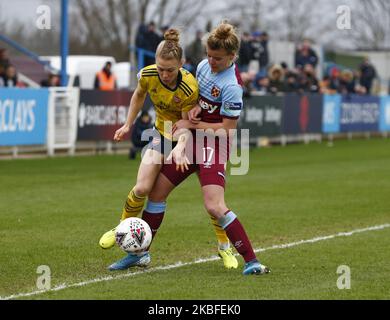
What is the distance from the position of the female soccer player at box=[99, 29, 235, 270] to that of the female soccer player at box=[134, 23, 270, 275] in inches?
3.7

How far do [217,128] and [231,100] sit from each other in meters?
0.30

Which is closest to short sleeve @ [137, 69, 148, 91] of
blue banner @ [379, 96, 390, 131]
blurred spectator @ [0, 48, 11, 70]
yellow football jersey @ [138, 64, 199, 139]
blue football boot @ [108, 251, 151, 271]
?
yellow football jersey @ [138, 64, 199, 139]

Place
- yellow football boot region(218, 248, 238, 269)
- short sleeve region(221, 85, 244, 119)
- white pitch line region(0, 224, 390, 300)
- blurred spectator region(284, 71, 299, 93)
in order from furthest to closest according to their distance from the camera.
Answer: blurred spectator region(284, 71, 299, 93), yellow football boot region(218, 248, 238, 269), short sleeve region(221, 85, 244, 119), white pitch line region(0, 224, 390, 300)

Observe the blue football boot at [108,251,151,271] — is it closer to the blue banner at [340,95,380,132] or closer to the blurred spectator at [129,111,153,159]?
the blurred spectator at [129,111,153,159]

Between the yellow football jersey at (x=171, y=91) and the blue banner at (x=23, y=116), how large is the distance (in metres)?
11.5

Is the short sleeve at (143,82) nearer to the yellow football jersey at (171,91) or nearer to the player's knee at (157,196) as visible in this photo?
the yellow football jersey at (171,91)

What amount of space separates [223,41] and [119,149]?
Result: 1636cm

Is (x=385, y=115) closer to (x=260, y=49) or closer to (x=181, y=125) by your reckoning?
(x=260, y=49)

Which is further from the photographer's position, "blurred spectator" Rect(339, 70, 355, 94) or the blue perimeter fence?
"blurred spectator" Rect(339, 70, 355, 94)

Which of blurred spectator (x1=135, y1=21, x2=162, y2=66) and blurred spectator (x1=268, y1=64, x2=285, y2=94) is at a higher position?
blurred spectator (x1=135, y1=21, x2=162, y2=66)

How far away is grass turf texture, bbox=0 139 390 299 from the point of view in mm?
7742

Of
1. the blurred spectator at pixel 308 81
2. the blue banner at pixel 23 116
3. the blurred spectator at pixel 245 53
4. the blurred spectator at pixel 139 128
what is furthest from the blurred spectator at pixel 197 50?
the blue banner at pixel 23 116

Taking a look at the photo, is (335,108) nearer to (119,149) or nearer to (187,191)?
(119,149)

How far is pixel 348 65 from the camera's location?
5288cm
